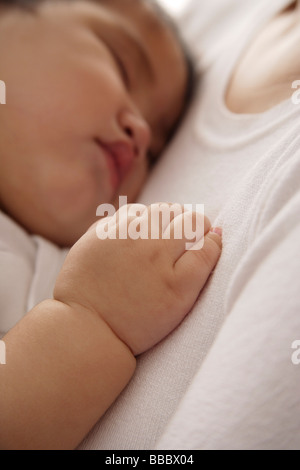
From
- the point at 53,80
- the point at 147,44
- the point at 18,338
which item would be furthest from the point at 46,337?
the point at 147,44

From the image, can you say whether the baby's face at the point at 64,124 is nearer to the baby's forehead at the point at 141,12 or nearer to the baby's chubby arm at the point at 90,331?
the baby's forehead at the point at 141,12

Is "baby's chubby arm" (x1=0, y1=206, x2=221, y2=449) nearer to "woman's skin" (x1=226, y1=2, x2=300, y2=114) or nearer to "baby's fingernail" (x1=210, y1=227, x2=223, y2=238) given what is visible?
"baby's fingernail" (x1=210, y1=227, x2=223, y2=238)

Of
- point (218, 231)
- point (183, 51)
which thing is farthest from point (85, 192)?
point (183, 51)

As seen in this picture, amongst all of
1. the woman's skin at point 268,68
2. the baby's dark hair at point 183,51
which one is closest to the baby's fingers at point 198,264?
the woman's skin at point 268,68

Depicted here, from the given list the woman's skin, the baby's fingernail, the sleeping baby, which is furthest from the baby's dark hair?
the baby's fingernail

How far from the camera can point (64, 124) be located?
71cm

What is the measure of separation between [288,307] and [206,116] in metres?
0.51

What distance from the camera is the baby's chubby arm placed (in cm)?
39

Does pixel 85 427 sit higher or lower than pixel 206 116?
lower

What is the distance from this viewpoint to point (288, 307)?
336 millimetres

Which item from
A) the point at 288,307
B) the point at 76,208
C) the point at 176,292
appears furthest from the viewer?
the point at 76,208

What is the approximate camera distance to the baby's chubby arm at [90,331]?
39 cm

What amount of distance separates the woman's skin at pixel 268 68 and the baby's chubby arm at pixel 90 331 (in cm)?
26
